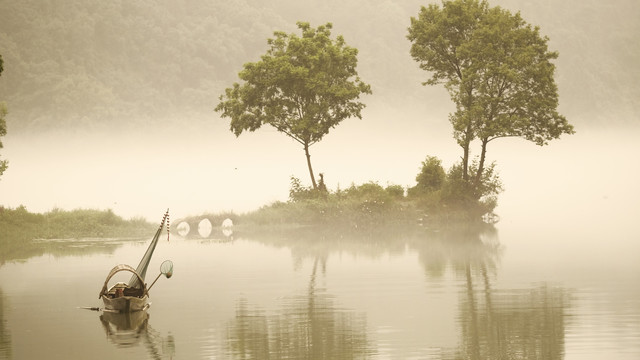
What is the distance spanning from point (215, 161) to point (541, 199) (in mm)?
89545

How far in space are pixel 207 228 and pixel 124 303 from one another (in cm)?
4386

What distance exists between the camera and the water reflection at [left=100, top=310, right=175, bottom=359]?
→ 28.0 metres

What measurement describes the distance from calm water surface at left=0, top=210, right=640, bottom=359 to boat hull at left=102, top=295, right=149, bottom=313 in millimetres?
402

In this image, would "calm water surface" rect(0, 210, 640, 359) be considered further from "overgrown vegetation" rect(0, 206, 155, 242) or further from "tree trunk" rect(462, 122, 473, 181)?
"tree trunk" rect(462, 122, 473, 181)

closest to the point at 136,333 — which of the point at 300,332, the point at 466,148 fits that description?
the point at 300,332

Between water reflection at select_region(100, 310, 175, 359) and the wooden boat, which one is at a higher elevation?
the wooden boat

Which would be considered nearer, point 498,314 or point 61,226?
point 498,314

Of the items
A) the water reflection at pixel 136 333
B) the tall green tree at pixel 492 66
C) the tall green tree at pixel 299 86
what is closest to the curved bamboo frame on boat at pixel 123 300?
the water reflection at pixel 136 333

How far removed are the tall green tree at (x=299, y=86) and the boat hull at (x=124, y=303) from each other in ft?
128

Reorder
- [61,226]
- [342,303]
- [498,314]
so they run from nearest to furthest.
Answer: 1. [498,314]
2. [342,303]
3. [61,226]

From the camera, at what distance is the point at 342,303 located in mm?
35188

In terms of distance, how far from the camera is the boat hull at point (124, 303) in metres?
33.6

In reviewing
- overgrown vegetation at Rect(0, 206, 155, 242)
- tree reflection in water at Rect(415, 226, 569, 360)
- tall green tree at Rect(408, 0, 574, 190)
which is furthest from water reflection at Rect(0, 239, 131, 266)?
tall green tree at Rect(408, 0, 574, 190)

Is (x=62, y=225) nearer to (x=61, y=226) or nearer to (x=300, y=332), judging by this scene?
(x=61, y=226)
